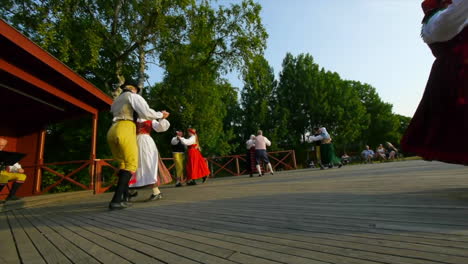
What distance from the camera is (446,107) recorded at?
6.23 feet

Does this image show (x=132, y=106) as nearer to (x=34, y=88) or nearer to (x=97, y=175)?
(x=34, y=88)

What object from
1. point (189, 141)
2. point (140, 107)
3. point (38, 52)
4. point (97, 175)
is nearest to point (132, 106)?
point (140, 107)

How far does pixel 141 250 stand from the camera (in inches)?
54.4

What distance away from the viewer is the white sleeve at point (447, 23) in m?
1.55

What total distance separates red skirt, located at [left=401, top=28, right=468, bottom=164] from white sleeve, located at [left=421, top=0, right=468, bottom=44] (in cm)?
19

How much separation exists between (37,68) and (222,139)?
20028mm

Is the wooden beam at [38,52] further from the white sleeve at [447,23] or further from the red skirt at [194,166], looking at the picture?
the white sleeve at [447,23]

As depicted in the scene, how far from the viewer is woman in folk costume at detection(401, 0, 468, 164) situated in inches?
66.1

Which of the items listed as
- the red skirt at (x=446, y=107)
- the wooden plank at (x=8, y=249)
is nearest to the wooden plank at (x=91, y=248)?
the wooden plank at (x=8, y=249)

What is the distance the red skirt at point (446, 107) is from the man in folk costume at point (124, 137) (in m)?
2.93

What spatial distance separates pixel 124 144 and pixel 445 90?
326 cm

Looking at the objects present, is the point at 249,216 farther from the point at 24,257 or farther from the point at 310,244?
the point at 24,257

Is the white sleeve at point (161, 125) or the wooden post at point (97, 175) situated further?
the wooden post at point (97, 175)

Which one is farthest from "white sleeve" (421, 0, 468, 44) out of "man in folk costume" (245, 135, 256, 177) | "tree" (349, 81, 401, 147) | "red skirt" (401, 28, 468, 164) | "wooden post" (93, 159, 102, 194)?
"tree" (349, 81, 401, 147)
